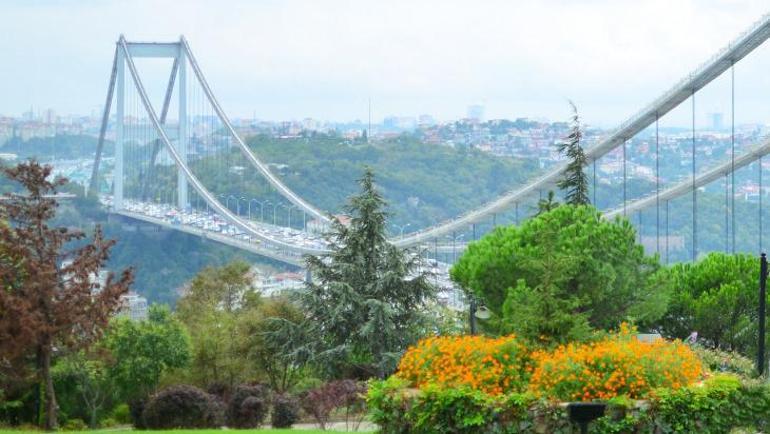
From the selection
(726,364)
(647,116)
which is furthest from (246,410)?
(647,116)

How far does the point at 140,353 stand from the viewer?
2395 cm

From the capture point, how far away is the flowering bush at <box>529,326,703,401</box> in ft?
41.0

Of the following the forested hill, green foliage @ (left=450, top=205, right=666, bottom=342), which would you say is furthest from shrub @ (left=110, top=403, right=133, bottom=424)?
the forested hill

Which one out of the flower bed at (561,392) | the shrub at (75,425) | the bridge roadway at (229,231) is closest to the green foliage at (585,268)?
the shrub at (75,425)

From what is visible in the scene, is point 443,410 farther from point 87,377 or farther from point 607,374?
point 87,377

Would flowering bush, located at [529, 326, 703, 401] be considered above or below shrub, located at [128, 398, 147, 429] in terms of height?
above

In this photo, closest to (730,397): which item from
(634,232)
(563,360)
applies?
(563,360)

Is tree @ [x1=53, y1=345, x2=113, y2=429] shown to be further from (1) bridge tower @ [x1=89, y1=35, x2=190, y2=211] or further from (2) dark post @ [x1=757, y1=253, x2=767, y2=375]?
(1) bridge tower @ [x1=89, y1=35, x2=190, y2=211]

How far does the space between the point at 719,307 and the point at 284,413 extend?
348 inches

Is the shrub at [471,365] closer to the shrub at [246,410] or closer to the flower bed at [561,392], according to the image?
the flower bed at [561,392]

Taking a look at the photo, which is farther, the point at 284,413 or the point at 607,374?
the point at 284,413

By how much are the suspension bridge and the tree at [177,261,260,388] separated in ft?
55.6

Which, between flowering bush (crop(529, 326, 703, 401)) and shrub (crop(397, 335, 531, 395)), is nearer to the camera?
flowering bush (crop(529, 326, 703, 401))

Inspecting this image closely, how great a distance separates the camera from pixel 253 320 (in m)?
26.5
